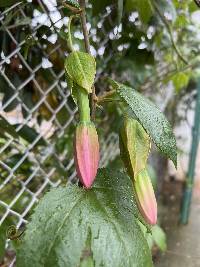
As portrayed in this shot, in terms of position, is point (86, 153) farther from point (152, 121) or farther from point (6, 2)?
point (6, 2)

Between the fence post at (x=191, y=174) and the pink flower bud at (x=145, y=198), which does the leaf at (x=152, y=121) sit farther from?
the fence post at (x=191, y=174)

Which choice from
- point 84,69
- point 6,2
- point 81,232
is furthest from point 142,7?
point 81,232

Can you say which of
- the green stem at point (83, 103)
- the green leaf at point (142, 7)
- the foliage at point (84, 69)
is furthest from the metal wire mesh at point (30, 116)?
the green stem at point (83, 103)

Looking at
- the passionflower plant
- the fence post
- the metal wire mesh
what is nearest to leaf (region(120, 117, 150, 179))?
the passionflower plant

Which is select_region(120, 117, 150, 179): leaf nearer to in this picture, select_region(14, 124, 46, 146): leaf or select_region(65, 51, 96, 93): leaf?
select_region(65, 51, 96, 93): leaf

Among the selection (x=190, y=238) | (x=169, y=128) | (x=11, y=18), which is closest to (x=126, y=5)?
(x=11, y=18)

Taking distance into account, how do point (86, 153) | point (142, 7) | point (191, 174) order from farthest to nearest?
point (191, 174), point (142, 7), point (86, 153)
